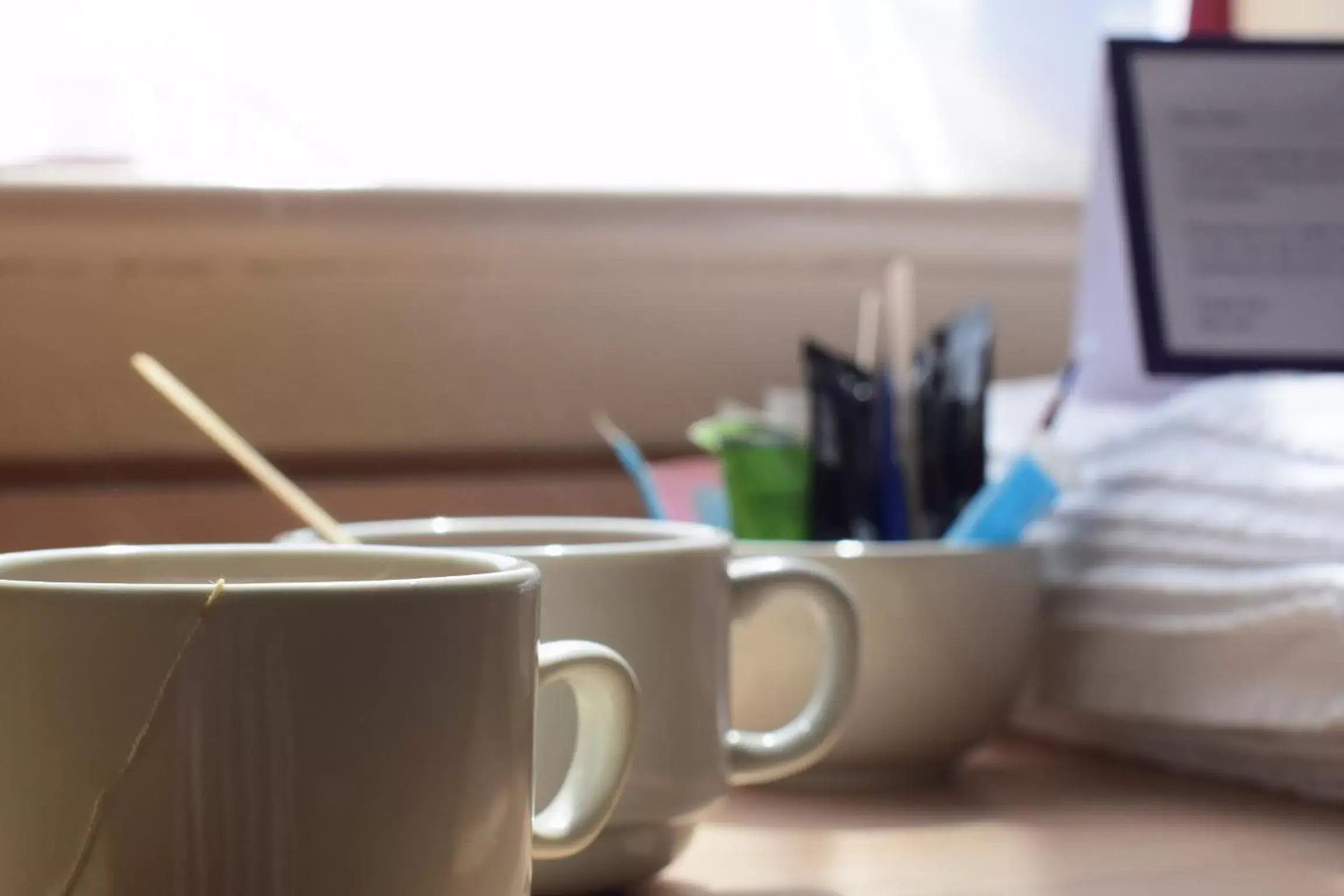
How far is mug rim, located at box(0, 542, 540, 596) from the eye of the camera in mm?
275

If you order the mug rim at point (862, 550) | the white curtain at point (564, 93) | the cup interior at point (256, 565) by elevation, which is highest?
the white curtain at point (564, 93)

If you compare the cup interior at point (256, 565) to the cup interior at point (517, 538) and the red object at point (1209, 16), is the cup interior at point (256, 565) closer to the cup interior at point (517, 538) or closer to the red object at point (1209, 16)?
the cup interior at point (517, 538)

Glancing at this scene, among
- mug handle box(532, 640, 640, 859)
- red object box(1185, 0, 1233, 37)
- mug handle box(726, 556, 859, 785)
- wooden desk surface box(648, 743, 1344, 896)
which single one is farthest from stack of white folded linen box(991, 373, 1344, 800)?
red object box(1185, 0, 1233, 37)

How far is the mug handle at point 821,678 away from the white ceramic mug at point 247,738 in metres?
0.15

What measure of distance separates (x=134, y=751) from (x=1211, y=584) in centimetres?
37

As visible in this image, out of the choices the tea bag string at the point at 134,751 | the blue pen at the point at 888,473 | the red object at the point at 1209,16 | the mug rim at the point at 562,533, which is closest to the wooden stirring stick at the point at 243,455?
the mug rim at the point at 562,533

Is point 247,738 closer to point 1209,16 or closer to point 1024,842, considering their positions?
point 1024,842

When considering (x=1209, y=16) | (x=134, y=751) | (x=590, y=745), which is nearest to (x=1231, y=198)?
(x=1209, y=16)

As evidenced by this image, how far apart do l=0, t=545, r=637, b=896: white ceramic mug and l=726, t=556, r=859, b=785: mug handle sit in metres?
0.15

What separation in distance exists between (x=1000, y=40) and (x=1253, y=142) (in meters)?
0.24

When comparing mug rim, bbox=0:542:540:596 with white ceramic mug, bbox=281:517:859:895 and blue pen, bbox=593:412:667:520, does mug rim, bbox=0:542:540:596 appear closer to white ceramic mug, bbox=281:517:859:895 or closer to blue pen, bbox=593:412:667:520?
white ceramic mug, bbox=281:517:859:895

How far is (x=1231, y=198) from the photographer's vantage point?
0.64 metres

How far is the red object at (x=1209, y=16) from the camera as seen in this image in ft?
2.88

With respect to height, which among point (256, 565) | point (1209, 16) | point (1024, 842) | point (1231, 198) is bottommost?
point (1024, 842)
